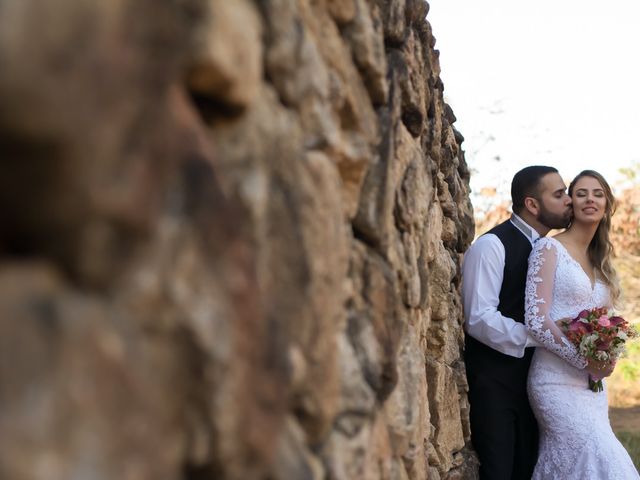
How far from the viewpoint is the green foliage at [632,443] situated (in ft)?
29.0

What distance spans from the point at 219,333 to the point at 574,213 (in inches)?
181

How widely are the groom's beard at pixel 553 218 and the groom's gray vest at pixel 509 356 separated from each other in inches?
11.7

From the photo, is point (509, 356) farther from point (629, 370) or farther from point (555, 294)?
point (629, 370)

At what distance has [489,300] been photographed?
5363 millimetres

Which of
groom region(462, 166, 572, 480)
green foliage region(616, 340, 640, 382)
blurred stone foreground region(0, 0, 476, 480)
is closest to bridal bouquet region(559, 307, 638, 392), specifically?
groom region(462, 166, 572, 480)

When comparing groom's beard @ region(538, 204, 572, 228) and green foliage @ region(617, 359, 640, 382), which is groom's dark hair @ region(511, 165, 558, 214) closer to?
groom's beard @ region(538, 204, 572, 228)

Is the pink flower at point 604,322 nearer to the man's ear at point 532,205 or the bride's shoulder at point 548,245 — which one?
the bride's shoulder at point 548,245

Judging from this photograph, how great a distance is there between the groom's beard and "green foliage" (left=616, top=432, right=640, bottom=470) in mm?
3883

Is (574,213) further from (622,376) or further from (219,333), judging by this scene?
(622,376)

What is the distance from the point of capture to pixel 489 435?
5.34 m

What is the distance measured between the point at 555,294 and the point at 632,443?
506 centimetres

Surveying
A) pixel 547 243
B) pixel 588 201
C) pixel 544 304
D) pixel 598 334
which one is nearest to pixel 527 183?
pixel 588 201

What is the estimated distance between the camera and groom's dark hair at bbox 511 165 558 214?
5.71 m

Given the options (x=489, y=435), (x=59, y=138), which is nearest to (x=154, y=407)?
(x=59, y=138)
